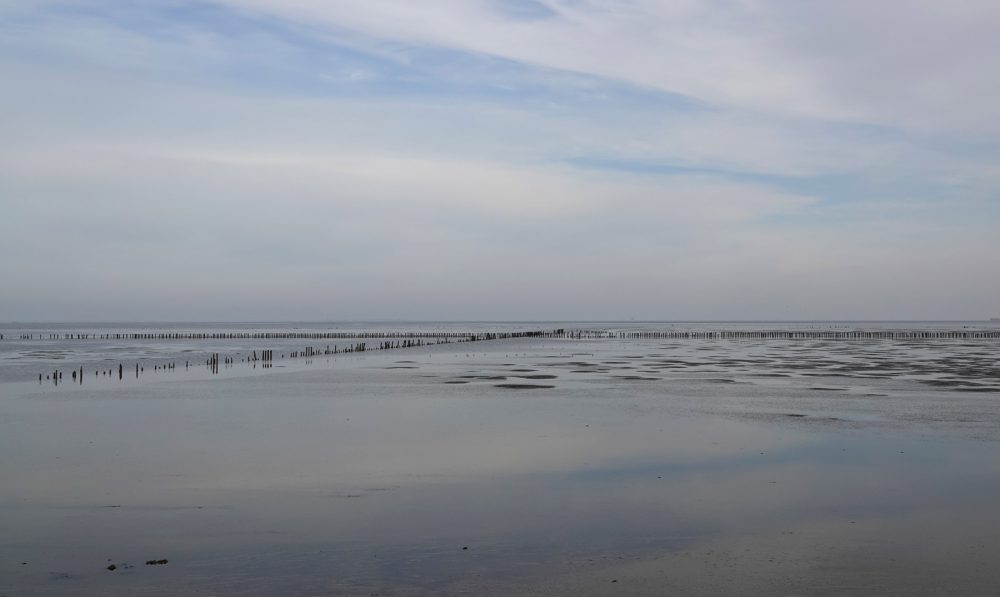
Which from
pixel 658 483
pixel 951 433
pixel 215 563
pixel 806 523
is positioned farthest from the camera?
pixel 951 433

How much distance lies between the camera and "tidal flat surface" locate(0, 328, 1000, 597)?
11406mm

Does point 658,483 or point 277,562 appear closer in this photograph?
point 277,562

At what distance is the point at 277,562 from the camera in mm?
11930

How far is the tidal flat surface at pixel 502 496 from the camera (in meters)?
11.4

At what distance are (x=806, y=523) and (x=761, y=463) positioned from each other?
18.8 feet

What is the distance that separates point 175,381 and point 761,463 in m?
35.7

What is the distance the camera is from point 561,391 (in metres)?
39.1

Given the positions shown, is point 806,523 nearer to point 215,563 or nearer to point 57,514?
point 215,563

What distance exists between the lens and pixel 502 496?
16484 millimetres

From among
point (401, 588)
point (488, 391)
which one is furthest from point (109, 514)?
point (488, 391)

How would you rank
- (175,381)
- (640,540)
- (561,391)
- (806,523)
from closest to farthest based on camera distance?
(640,540), (806,523), (561,391), (175,381)

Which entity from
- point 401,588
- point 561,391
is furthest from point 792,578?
point 561,391

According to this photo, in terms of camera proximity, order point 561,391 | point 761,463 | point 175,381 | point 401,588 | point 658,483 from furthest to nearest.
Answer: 1. point 175,381
2. point 561,391
3. point 761,463
4. point 658,483
5. point 401,588

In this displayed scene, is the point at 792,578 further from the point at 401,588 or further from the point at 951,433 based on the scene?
the point at 951,433
